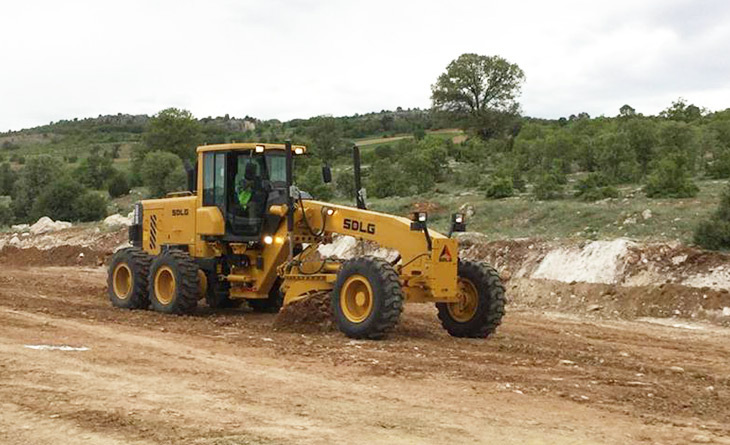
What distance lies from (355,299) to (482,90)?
5792 centimetres

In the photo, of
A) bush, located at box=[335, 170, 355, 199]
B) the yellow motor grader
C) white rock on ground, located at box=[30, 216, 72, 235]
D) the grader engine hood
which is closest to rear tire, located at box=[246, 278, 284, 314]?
the yellow motor grader

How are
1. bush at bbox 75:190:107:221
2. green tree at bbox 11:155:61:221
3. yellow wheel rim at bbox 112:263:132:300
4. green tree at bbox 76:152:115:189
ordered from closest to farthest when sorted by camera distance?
yellow wheel rim at bbox 112:263:132:300 → bush at bbox 75:190:107:221 → green tree at bbox 11:155:61:221 → green tree at bbox 76:152:115:189

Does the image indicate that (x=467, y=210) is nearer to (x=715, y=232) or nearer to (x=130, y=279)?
(x=715, y=232)

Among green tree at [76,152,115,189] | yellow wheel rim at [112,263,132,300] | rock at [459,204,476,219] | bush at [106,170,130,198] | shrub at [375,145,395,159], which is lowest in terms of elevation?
Answer: yellow wheel rim at [112,263,132,300]

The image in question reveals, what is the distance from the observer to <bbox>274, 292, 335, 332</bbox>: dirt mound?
494 inches

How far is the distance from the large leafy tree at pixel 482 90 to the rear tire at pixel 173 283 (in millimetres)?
54352

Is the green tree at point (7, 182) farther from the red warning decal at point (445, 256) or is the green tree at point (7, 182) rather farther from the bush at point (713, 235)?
the red warning decal at point (445, 256)

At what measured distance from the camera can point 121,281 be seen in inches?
625

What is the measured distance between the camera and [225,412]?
24.5 ft

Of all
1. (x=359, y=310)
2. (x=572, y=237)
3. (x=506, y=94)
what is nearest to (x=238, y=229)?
(x=359, y=310)

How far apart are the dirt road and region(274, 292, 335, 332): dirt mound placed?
1.20 feet

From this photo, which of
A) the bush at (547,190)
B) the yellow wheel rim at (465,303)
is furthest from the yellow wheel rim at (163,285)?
the bush at (547,190)

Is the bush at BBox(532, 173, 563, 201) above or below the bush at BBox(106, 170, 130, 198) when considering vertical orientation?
below

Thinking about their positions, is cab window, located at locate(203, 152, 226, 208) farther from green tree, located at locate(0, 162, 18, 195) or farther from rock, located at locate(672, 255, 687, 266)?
green tree, located at locate(0, 162, 18, 195)
